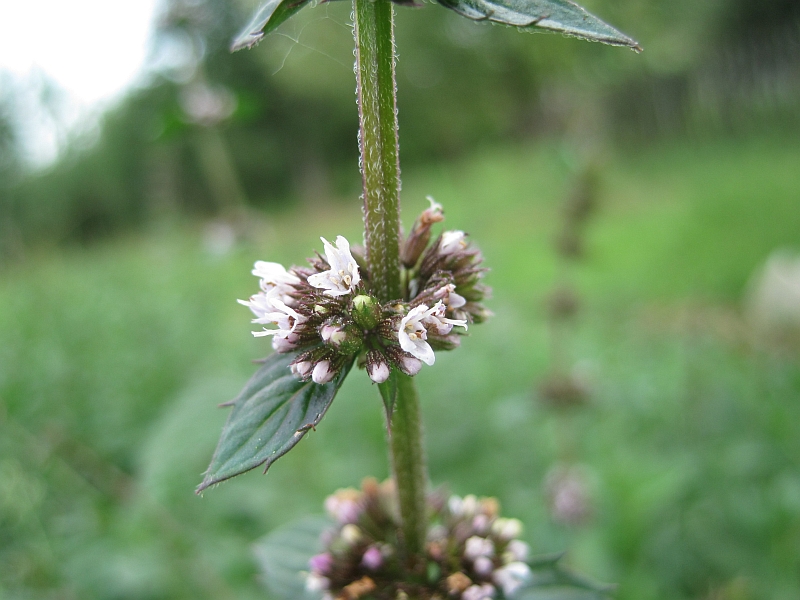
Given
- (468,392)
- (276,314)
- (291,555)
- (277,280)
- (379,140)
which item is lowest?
(291,555)

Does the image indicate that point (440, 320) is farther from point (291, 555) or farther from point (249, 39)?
point (291, 555)

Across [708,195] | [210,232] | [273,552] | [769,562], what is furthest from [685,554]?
[708,195]

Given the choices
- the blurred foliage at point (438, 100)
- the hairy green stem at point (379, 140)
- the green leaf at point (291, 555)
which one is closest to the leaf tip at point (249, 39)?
the hairy green stem at point (379, 140)

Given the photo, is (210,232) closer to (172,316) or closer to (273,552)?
(172,316)

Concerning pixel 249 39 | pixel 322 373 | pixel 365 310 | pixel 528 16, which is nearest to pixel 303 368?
pixel 322 373

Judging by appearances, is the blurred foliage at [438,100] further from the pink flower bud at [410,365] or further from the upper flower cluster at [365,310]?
the pink flower bud at [410,365]

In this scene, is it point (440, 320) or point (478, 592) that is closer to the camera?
point (440, 320)
